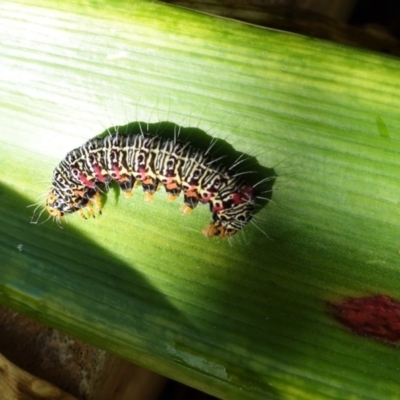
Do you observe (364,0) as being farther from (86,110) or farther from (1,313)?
(1,313)

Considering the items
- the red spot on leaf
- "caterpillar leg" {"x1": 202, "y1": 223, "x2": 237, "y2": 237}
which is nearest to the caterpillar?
"caterpillar leg" {"x1": 202, "y1": 223, "x2": 237, "y2": 237}

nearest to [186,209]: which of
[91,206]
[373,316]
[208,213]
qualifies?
[208,213]

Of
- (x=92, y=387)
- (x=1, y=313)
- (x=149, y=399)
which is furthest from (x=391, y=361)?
(x=1, y=313)

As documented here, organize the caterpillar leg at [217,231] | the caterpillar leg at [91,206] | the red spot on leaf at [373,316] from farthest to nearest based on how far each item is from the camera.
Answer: the caterpillar leg at [91,206] < the caterpillar leg at [217,231] < the red spot on leaf at [373,316]

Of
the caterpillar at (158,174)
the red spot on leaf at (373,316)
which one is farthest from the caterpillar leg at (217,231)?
the red spot on leaf at (373,316)

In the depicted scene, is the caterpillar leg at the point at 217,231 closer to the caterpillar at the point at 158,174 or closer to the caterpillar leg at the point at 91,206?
the caterpillar at the point at 158,174

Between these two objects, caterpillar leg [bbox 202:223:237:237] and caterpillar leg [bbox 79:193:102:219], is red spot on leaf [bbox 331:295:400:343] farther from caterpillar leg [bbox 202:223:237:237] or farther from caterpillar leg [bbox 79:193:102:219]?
caterpillar leg [bbox 79:193:102:219]

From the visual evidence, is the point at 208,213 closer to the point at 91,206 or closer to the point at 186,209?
the point at 186,209
